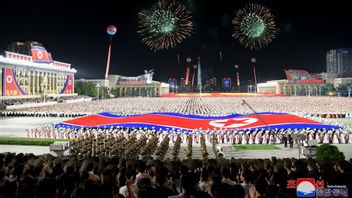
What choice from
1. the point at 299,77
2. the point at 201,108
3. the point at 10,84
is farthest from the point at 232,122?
the point at 299,77

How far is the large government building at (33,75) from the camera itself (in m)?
81.0

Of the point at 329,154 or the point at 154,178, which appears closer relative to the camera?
the point at 154,178

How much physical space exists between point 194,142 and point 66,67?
111598 mm

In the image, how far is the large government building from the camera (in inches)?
3189

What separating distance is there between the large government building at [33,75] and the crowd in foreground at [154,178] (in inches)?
2921

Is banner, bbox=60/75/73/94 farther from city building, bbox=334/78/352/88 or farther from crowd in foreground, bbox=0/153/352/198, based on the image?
city building, bbox=334/78/352/88

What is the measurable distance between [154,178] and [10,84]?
8352 cm

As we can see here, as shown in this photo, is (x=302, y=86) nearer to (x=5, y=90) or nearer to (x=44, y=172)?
(x=5, y=90)

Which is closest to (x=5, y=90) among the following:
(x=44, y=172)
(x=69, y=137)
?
(x=69, y=137)

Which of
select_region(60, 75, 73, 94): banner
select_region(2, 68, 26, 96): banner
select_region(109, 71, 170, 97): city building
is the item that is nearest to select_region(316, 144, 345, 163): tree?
select_region(2, 68, 26, 96): banner

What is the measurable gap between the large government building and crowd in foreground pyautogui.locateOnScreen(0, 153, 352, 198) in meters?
74.2

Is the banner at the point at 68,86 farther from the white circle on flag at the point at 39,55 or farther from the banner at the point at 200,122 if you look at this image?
the banner at the point at 200,122

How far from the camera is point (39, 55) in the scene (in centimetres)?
9994
